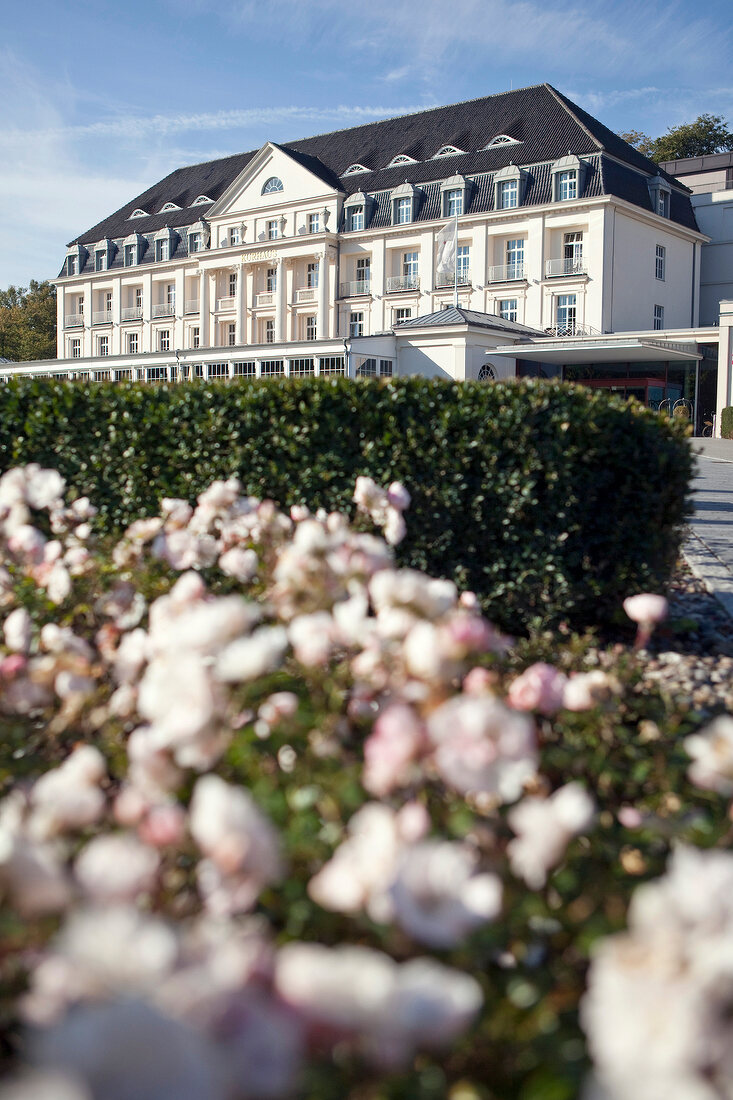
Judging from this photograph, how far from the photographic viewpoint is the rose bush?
1.11 meters

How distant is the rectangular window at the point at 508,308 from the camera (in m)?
43.2

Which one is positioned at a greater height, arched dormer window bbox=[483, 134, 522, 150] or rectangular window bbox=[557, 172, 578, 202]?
arched dormer window bbox=[483, 134, 522, 150]

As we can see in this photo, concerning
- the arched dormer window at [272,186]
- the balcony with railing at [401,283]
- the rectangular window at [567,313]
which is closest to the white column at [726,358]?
the rectangular window at [567,313]

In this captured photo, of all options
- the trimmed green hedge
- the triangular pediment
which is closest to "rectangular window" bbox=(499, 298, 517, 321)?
the triangular pediment

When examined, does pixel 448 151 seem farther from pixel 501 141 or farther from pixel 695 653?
pixel 695 653

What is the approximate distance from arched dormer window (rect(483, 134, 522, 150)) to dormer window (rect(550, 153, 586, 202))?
146 inches

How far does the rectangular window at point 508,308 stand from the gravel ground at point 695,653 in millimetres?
38105

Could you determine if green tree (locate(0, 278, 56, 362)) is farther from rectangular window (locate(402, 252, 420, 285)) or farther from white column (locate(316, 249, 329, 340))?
rectangular window (locate(402, 252, 420, 285))

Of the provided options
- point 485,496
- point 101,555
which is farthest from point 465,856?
point 485,496

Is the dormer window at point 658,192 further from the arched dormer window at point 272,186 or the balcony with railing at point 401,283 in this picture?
the arched dormer window at point 272,186

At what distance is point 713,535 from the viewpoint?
34.0ft

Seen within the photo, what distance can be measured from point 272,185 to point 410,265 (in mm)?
10451

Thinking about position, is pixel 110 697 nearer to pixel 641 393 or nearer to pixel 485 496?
pixel 485 496

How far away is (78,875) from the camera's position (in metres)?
1.41
